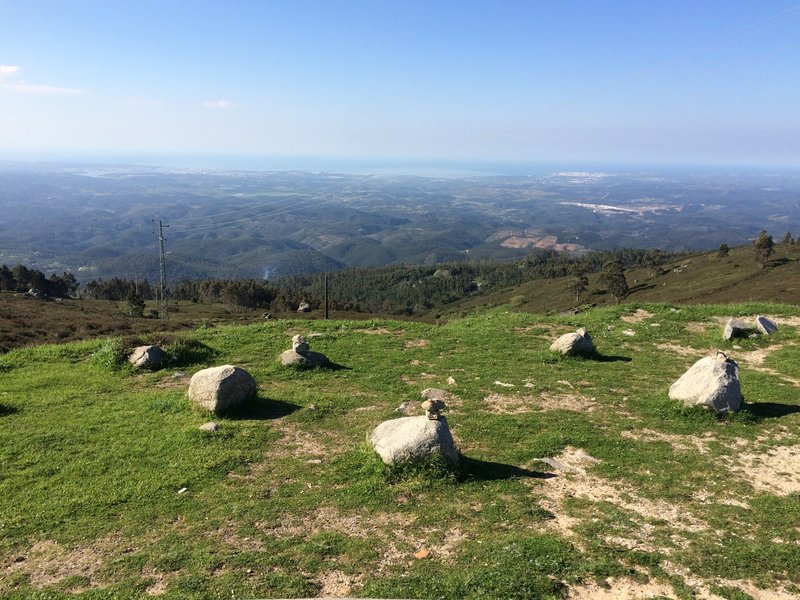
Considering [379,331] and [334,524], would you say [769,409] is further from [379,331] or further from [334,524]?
[379,331]

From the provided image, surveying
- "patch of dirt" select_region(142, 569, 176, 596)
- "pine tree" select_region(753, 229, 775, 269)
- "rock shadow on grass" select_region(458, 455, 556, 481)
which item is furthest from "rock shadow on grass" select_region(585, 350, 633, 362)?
"pine tree" select_region(753, 229, 775, 269)

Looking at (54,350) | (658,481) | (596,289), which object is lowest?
(596,289)

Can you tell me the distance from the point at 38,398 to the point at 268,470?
10.9 m

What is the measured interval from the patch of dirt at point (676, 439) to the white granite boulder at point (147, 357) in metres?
18.4

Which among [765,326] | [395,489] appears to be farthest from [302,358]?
[765,326]

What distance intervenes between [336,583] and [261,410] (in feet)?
28.1

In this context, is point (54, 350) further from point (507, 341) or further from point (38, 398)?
point (507, 341)

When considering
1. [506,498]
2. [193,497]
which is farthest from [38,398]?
[506,498]

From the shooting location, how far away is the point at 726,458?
1192 cm

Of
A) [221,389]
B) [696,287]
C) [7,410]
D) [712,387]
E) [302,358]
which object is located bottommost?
[696,287]

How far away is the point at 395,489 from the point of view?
34.6 feet

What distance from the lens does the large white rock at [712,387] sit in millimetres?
14195

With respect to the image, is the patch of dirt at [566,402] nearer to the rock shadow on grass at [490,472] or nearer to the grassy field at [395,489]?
the grassy field at [395,489]

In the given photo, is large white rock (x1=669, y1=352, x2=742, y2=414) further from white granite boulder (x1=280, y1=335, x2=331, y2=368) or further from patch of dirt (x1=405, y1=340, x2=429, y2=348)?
white granite boulder (x1=280, y1=335, x2=331, y2=368)
